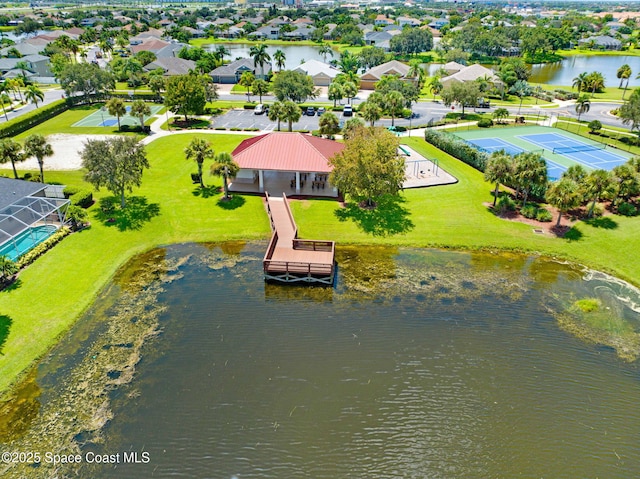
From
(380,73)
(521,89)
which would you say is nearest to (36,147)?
(380,73)

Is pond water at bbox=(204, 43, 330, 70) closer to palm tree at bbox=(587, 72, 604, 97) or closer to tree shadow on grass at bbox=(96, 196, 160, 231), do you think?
palm tree at bbox=(587, 72, 604, 97)

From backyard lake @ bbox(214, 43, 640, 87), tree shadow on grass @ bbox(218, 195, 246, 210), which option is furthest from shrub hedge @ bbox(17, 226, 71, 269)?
backyard lake @ bbox(214, 43, 640, 87)

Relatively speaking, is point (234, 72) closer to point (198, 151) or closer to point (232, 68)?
point (232, 68)

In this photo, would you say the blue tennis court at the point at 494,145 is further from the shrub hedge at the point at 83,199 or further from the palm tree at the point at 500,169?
the shrub hedge at the point at 83,199

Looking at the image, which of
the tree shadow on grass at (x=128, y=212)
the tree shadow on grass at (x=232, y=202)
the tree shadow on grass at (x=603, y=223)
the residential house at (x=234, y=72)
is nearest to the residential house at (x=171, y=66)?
the residential house at (x=234, y=72)

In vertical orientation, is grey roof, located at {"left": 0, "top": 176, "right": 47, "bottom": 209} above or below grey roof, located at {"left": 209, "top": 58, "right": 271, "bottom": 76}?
below

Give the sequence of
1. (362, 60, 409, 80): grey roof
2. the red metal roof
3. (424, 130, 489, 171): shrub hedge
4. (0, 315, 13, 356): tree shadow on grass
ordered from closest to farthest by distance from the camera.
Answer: (0, 315, 13, 356): tree shadow on grass < the red metal roof < (424, 130, 489, 171): shrub hedge < (362, 60, 409, 80): grey roof

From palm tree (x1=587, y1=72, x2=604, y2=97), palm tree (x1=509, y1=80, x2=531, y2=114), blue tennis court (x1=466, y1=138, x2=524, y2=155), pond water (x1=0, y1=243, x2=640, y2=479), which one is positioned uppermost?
palm tree (x1=587, y1=72, x2=604, y2=97)
